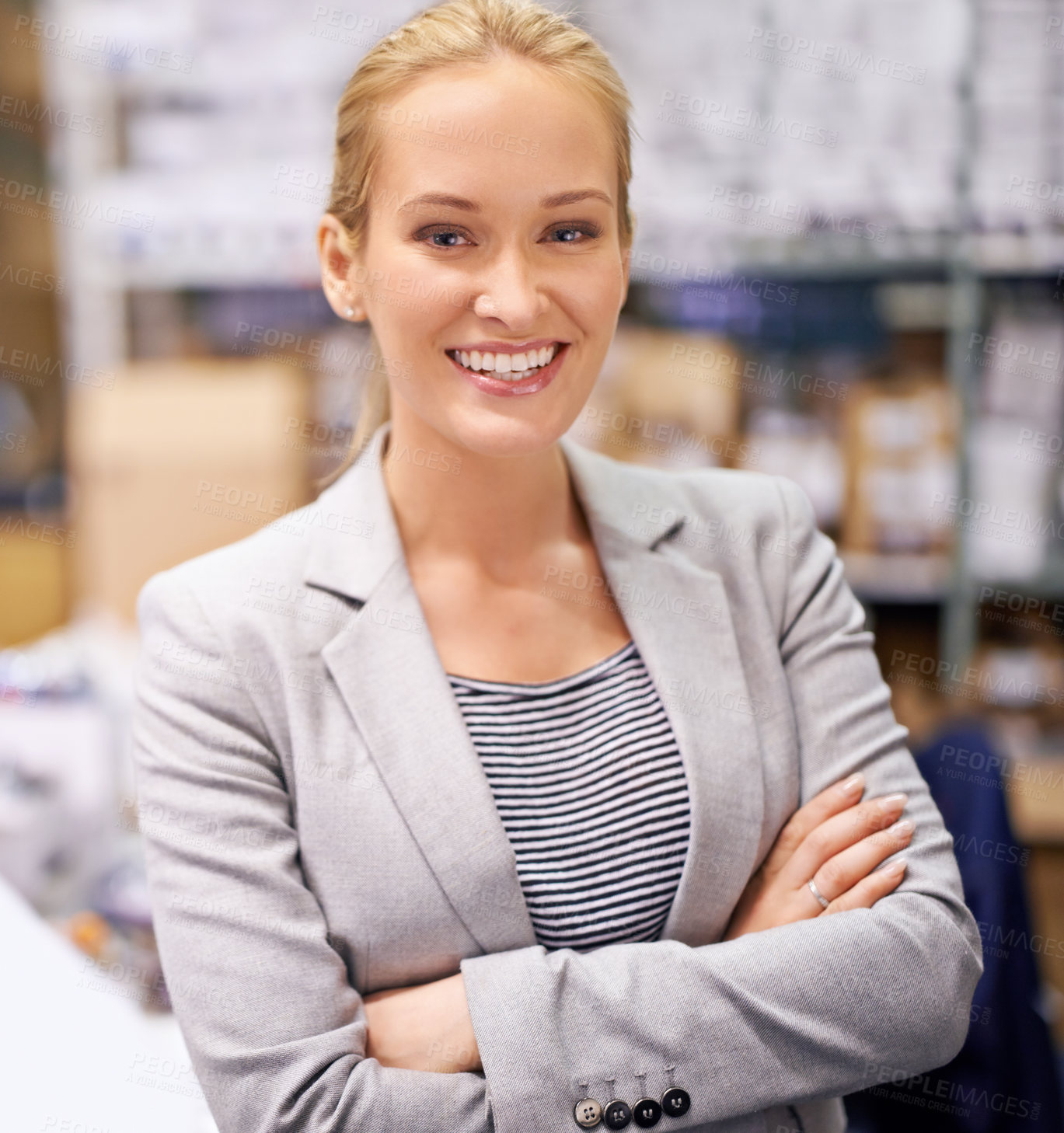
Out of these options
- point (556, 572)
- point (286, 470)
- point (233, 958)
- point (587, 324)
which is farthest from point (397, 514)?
point (286, 470)

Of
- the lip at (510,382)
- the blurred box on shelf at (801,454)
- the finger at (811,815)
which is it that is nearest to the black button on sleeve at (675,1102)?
the finger at (811,815)

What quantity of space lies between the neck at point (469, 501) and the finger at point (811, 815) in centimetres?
38

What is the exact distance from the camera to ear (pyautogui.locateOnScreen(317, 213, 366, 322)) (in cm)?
115

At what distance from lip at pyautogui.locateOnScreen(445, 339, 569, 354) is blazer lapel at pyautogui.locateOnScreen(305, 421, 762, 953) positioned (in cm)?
22

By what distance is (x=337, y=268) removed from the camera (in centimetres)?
117

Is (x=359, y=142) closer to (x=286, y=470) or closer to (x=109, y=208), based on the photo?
→ (x=286, y=470)

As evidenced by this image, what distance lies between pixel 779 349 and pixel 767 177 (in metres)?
0.40

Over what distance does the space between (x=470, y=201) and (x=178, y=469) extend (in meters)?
1.68

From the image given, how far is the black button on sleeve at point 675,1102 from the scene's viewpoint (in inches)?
37.9

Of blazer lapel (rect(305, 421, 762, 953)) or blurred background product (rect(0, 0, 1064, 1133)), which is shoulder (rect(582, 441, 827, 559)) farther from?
blurred background product (rect(0, 0, 1064, 1133))

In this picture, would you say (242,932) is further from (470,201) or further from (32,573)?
(32,573)

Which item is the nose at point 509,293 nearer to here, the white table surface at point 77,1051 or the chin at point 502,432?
the chin at point 502,432

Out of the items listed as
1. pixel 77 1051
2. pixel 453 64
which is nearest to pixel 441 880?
pixel 77 1051

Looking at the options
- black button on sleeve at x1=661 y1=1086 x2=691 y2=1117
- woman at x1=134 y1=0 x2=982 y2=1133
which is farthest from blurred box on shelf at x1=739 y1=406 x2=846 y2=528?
black button on sleeve at x1=661 y1=1086 x2=691 y2=1117
